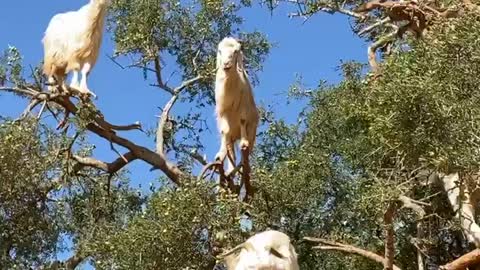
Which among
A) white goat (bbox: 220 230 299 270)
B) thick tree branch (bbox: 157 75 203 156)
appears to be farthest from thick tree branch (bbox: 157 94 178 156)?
white goat (bbox: 220 230 299 270)

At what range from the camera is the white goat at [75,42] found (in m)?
8.14

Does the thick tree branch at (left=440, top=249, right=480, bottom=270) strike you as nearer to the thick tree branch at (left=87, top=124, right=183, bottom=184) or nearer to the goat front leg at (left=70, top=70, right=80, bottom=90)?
the thick tree branch at (left=87, top=124, right=183, bottom=184)

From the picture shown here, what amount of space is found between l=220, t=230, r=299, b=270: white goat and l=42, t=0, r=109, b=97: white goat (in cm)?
498

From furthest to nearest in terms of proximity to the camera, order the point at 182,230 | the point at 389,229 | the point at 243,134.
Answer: the point at 243,134
the point at 182,230
the point at 389,229

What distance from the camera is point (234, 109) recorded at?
766 centimetres

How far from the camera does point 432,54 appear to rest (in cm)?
604

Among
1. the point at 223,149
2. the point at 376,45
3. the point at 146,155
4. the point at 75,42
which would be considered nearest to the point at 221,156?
the point at 223,149

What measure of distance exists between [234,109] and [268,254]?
4.47 metres

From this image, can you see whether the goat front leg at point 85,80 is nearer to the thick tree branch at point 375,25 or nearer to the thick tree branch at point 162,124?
the thick tree branch at point 162,124

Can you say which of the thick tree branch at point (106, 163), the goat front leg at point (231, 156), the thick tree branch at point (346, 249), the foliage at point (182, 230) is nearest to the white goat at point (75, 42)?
the thick tree branch at point (106, 163)

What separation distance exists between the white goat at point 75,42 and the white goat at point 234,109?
1.27 meters

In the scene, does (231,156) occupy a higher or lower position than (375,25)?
lower

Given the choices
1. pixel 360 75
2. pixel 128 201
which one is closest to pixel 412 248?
pixel 360 75

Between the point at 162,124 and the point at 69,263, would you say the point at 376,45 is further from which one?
the point at 69,263
